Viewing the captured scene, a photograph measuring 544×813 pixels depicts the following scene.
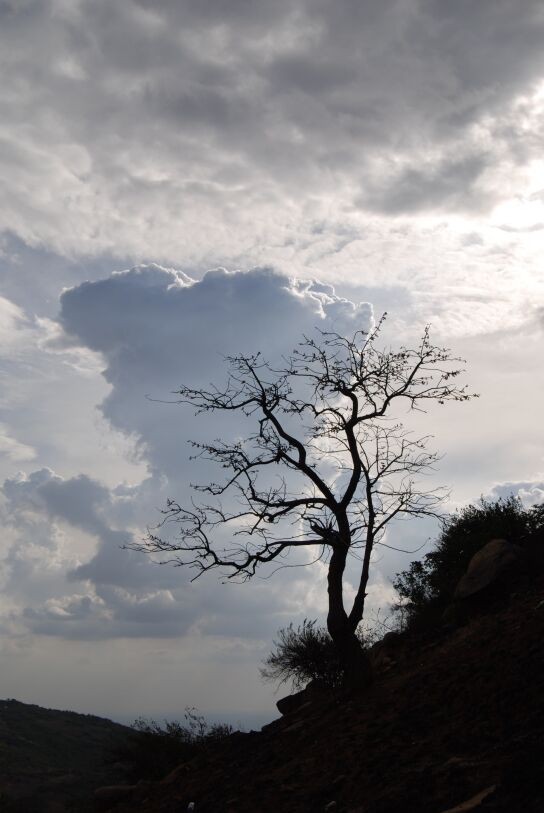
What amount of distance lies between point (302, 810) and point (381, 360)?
10144 mm

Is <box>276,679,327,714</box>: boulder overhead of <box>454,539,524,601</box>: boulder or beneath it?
beneath

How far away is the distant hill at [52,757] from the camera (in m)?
22.5

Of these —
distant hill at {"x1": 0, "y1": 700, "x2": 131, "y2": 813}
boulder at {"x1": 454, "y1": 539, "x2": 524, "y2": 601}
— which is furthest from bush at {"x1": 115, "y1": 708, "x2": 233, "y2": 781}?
boulder at {"x1": 454, "y1": 539, "x2": 524, "y2": 601}

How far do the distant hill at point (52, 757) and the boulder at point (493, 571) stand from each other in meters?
10.0

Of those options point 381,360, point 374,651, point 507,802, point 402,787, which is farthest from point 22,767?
point 507,802

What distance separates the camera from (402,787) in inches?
342

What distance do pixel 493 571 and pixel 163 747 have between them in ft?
30.9

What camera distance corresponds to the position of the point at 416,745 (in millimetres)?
10156

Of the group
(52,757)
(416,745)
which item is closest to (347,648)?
(416,745)

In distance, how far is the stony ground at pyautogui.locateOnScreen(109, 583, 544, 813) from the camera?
8.16 metres

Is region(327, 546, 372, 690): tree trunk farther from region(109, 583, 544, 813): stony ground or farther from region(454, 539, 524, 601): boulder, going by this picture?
region(454, 539, 524, 601): boulder

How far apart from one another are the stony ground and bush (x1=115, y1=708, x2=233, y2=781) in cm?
158

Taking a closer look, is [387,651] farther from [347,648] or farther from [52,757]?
[52,757]

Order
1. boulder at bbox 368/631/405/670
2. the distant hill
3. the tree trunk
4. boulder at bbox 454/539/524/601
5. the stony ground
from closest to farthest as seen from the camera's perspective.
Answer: the stony ground → the tree trunk → boulder at bbox 368/631/405/670 → boulder at bbox 454/539/524/601 → the distant hill
